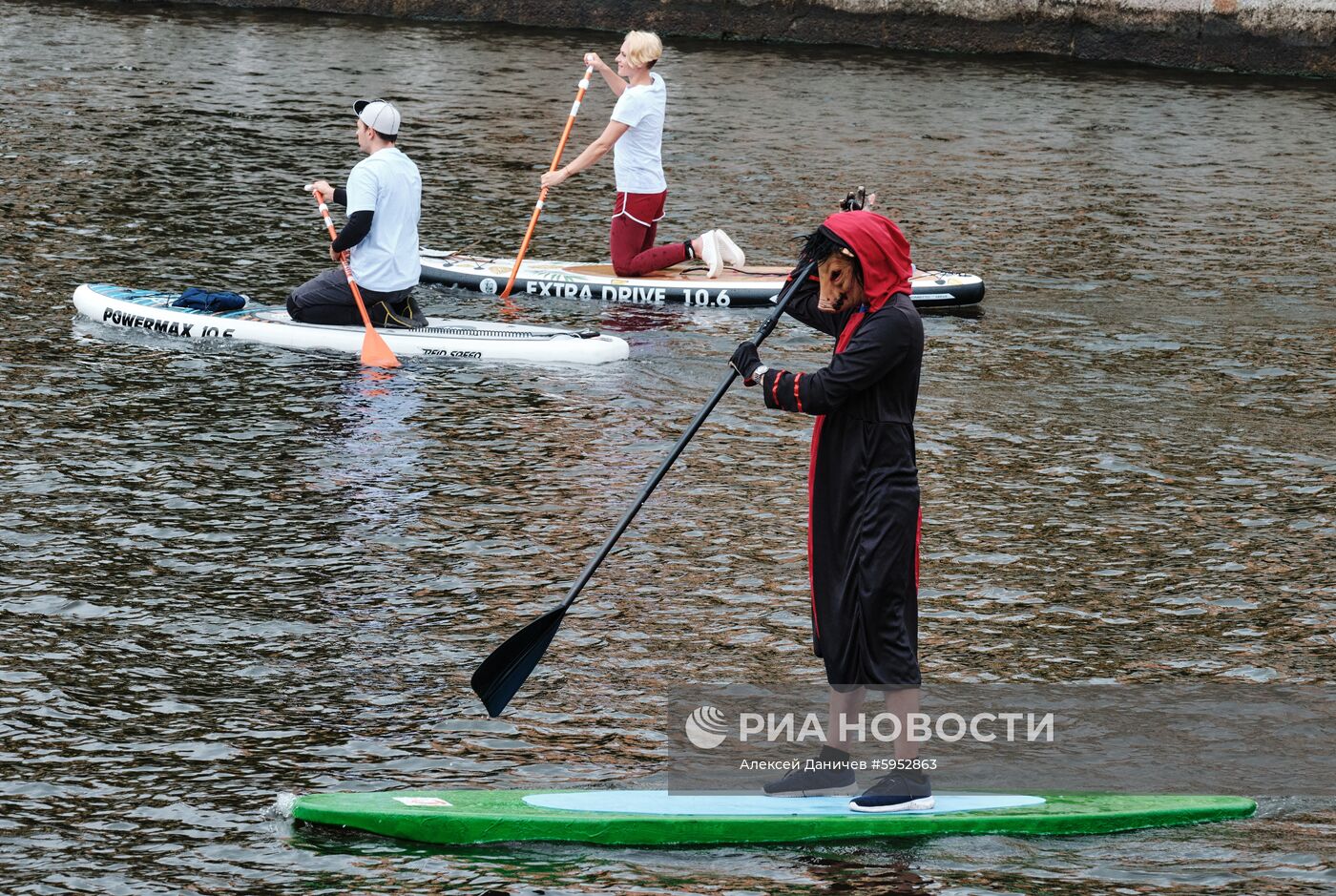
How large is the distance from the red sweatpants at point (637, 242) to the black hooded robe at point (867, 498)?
8910 mm

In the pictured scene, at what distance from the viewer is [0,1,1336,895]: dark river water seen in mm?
6363

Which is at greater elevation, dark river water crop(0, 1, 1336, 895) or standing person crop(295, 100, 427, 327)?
standing person crop(295, 100, 427, 327)

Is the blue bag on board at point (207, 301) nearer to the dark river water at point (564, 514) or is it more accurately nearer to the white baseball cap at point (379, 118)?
the dark river water at point (564, 514)

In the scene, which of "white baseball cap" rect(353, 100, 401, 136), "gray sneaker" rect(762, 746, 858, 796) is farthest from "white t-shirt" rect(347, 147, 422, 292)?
"gray sneaker" rect(762, 746, 858, 796)

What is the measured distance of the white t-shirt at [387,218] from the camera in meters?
12.5

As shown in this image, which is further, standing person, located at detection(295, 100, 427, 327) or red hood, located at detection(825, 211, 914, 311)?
standing person, located at detection(295, 100, 427, 327)

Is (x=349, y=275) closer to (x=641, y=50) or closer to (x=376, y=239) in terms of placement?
(x=376, y=239)

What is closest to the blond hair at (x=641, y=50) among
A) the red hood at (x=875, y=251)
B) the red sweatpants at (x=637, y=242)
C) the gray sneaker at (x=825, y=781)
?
the red sweatpants at (x=637, y=242)

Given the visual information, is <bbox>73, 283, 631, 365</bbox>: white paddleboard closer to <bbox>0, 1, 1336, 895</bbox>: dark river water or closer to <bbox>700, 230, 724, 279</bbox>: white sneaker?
<bbox>0, 1, 1336, 895</bbox>: dark river water

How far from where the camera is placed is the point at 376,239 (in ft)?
42.0

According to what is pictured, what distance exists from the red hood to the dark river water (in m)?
2.01

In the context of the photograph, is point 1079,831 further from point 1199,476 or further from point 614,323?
point 614,323

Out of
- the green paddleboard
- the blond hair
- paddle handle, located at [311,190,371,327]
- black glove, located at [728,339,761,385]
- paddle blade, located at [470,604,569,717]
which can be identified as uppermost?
the blond hair

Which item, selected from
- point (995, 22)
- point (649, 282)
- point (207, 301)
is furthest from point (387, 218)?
point (995, 22)
